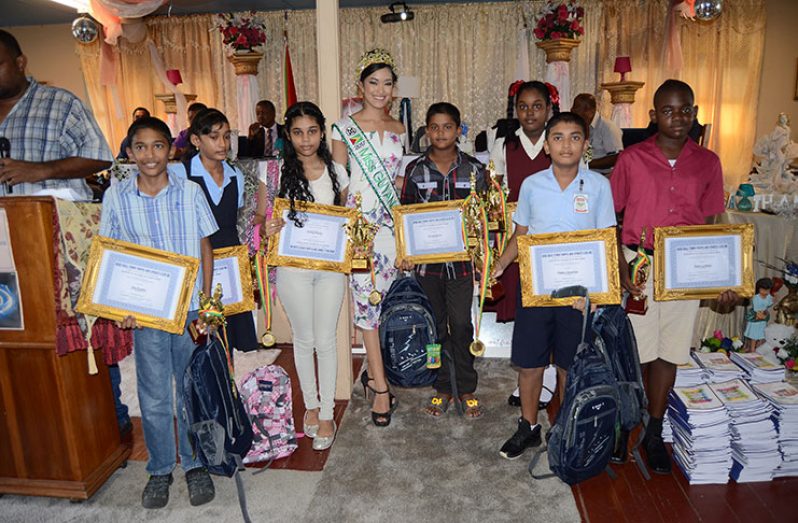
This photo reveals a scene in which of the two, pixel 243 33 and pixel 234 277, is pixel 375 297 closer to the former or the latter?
pixel 234 277

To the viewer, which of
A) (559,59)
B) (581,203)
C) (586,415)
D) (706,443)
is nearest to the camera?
(586,415)

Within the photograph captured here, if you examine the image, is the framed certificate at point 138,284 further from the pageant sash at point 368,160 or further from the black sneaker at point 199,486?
the pageant sash at point 368,160

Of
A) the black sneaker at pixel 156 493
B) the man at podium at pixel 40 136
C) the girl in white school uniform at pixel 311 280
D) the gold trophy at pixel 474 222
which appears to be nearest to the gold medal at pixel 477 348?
the gold trophy at pixel 474 222

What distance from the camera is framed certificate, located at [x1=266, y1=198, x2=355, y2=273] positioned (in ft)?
8.99

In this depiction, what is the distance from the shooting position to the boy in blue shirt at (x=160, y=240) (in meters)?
2.32

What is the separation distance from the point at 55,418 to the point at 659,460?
115 inches

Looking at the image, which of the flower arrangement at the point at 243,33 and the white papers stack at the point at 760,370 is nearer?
the white papers stack at the point at 760,370

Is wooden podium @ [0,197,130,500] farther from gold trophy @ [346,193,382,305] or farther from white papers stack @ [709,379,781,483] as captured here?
white papers stack @ [709,379,781,483]

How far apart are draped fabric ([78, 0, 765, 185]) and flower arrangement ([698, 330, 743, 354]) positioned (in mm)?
6173

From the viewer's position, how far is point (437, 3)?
9.73 meters

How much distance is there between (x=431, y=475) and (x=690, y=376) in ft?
4.89

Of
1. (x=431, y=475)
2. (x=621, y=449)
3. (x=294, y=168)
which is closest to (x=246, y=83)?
(x=294, y=168)

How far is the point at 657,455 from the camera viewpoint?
277 centimetres

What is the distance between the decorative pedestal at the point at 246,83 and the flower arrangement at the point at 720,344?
787 centimetres
